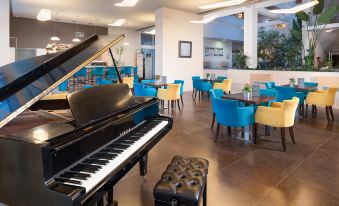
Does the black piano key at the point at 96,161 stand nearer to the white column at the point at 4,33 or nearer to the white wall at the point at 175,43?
the white column at the point at 4,33

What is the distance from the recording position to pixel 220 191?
280cm

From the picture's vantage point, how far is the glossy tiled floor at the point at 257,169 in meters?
2.67

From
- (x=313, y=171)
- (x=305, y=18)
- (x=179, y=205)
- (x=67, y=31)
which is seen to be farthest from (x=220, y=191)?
(x=67, y=31)

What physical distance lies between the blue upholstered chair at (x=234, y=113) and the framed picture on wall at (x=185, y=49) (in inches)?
297

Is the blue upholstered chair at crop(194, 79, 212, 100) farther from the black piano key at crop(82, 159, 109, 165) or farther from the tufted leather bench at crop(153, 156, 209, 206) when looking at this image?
the black piano key at crop(82, 159, 109, 165)

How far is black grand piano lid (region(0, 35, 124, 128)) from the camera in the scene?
150 centimetres

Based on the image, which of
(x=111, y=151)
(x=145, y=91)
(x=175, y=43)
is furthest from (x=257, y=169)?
(x=175, y=43)

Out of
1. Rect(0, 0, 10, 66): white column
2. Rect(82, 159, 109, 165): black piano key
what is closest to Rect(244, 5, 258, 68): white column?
Rect(0, 0, 10, 66): white column

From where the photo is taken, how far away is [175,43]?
37.3 feet

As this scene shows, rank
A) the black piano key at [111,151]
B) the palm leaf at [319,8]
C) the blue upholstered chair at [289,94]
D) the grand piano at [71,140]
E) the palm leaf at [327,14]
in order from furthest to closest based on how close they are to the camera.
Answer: the palm leaf at [319,8] < the palm leaf at [327,14] < the blue upholstered chair at [289,94] < the black piano key at [111,151] < the grand piano at [71,140]

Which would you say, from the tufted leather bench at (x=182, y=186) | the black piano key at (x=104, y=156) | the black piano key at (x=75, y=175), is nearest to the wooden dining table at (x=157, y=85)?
the tufted leather bench at (x=182, y=186)

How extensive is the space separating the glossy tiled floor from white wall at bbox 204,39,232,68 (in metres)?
15.4

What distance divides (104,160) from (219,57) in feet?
67.6

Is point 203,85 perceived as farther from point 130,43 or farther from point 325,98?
point 130,43
